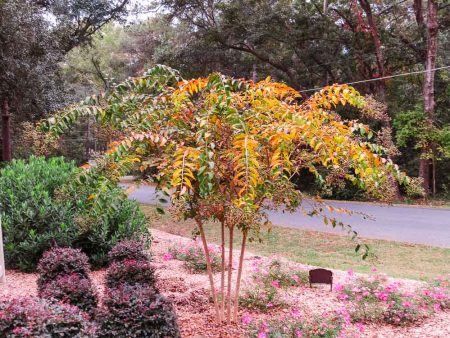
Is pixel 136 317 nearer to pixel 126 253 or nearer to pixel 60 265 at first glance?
pixel 60 265

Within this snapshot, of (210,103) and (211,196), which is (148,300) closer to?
(211,196)

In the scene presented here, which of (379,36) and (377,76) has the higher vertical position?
(379,36)

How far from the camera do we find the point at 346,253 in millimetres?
8078

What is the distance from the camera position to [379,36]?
18000mm

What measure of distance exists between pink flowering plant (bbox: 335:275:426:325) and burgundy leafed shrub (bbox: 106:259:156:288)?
6.14ft

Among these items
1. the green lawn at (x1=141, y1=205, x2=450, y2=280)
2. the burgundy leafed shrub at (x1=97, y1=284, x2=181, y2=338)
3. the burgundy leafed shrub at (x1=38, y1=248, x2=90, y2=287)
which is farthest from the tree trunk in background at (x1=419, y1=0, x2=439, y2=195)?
the burgundy leafed shrub at (x1=97, y1=284, x2=181, y2=338)

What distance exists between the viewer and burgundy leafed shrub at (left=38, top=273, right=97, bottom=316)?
3.54 m

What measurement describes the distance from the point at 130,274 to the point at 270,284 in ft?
5.13

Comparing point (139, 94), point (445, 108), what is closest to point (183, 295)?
point (139, 94)

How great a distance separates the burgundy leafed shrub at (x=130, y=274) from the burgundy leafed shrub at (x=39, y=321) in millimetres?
1523

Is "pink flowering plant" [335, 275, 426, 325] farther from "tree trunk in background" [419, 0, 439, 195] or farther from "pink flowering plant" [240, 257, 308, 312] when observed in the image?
"tree trunk in background" [419, 0, 439, 195]

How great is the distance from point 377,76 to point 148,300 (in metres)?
16.9

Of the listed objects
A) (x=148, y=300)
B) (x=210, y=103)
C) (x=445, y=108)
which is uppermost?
(x=445, y=108)

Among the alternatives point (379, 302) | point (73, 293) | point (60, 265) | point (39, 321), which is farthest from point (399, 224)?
point (39, 321)
